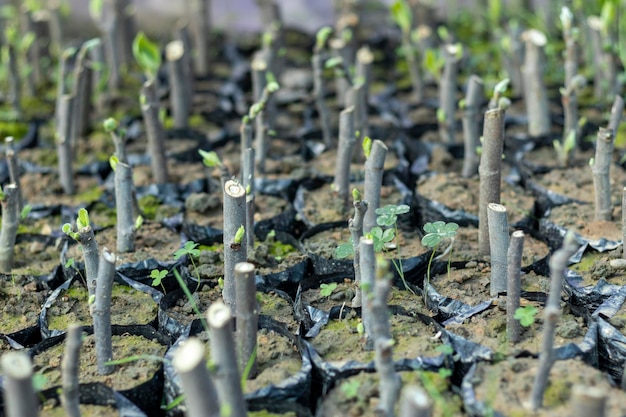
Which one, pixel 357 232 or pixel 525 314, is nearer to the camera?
pixel 525 314

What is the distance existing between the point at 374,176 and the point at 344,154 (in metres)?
0.45

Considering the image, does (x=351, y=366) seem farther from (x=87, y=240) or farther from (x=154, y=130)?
(x=154, y=130)

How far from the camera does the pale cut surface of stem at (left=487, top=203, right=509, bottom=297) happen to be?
1948 millimetres

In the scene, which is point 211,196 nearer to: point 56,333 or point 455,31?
point 56,333

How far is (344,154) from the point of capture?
8.50ft

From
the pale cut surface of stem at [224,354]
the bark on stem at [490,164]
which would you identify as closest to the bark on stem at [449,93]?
the bark on stem at [490,164]

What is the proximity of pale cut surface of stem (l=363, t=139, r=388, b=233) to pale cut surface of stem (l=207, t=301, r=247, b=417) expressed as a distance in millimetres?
852

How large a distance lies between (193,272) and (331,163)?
102 centimetres

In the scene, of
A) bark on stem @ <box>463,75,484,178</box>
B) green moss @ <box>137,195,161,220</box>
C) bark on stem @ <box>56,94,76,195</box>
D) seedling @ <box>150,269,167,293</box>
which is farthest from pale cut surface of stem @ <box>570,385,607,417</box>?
bark on stem @ <box>56,94,76,195</box>

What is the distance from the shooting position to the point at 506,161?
313cm

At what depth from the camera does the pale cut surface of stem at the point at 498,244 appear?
195cm

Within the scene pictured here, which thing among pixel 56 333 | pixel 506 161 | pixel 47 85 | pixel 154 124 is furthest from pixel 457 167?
pixel 47 85

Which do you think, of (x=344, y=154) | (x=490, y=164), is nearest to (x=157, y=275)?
(x=344, y=154)

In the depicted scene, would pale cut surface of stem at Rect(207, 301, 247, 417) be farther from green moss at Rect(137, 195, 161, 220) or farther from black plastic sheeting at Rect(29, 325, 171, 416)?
green moss at Rect(137, 195, 161, 220)
